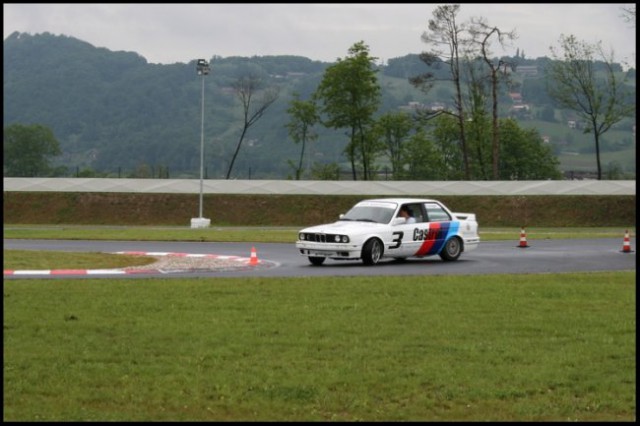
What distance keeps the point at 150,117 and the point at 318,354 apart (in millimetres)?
164717

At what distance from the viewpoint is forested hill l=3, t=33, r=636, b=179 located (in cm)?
15762

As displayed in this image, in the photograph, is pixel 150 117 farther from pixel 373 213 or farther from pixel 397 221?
pixel 397 221

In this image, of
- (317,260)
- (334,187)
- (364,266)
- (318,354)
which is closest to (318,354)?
(318,354)

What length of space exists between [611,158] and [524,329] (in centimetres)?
14679

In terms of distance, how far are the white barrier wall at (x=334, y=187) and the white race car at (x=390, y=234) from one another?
3417 centimetres

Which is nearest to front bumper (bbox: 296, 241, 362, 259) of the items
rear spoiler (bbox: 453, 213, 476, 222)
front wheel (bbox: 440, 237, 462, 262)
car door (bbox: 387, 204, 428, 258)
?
car door (bbox: 387, 204, 428, 258)

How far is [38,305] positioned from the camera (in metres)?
14.9

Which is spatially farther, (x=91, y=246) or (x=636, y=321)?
(x=91, y=246)

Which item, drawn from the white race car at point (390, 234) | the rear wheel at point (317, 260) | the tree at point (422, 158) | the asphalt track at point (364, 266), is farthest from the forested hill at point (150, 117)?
the rear wheel at point (317, 260)

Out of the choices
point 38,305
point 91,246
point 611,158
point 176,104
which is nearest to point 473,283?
point 38,305

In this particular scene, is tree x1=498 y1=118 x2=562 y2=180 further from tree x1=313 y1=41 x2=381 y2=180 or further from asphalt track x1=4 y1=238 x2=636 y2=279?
asphalt track x1=4 y1=238 x2=636 y2=279

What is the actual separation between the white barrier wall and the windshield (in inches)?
1358

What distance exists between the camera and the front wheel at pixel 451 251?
26128mm

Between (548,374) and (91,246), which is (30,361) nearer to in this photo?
(548,374)
